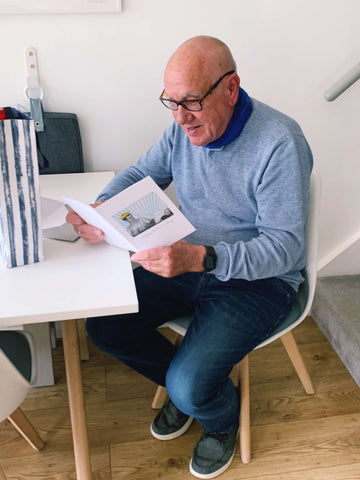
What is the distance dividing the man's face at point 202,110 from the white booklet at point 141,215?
11.5 inches

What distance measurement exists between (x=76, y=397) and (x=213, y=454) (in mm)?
479

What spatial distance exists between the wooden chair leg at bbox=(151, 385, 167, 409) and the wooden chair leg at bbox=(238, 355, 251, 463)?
11.8 inches

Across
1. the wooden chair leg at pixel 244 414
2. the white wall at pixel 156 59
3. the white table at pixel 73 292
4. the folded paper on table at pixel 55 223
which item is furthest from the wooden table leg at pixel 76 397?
the white wall at pixel 156 59

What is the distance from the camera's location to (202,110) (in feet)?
4.36

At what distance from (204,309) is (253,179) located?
39 cm

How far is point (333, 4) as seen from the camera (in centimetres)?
184

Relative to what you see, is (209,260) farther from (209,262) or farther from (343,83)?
(343,83)

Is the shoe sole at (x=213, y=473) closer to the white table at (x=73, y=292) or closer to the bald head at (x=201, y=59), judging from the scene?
the white table at (x=73, y=292)

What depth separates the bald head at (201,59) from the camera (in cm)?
129

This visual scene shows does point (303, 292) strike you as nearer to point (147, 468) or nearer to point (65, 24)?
point (147, 468)

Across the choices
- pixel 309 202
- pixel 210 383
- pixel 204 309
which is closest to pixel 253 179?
pixel 309 202

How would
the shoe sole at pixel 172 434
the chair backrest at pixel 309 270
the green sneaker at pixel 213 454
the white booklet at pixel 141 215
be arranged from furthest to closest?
the shoe sole at pixel 172 434 → the green sneaker at pixel 213 454 → the chair backrest at pixel 309 270 → the white booklet at pixel 141 215

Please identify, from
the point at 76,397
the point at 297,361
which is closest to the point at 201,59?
the point at 76,397

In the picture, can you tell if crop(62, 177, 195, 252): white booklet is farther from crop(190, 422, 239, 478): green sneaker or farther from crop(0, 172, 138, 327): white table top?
crop(190, 422, 239, 478): green sneaker
